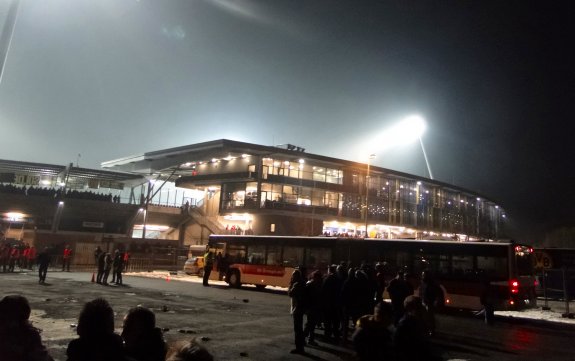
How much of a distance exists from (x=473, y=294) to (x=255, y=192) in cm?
3082

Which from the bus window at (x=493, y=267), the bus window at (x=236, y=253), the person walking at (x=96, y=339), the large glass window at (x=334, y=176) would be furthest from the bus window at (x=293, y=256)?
the large glass window at (x=334, y=176)

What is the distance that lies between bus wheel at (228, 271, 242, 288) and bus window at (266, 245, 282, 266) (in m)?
2.44

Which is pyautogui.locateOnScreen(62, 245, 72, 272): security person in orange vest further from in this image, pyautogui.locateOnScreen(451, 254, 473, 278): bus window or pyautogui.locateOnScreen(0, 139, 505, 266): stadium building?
pyautogui.locateOnScreen(451, 254, 473, 278): bus window

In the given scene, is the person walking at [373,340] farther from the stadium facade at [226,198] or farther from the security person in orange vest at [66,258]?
the stadium facade at [226,198]

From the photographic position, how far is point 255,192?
45344 mm

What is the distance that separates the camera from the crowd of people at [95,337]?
3.33 m

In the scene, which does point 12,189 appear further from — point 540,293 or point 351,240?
point 540,293

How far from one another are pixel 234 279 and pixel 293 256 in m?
4.48

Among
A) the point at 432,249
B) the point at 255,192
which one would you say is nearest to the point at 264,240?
the point at 432,249

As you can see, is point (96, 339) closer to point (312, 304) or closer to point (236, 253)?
point (312, 304)

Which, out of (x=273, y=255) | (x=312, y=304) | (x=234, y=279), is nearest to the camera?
(x=312, y=304)

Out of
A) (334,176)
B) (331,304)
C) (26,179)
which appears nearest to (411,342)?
(331,304)

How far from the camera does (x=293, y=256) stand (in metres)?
22.4

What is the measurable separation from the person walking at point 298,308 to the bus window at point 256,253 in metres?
14.0
